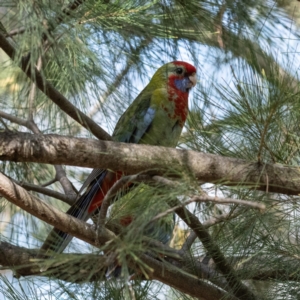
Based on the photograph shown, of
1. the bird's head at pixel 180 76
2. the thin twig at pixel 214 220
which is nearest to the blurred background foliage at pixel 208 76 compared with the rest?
the thin twig at pixel 214 220

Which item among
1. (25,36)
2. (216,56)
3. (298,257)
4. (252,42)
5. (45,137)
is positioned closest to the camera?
(25,36)

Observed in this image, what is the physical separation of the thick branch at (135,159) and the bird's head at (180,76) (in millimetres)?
1208

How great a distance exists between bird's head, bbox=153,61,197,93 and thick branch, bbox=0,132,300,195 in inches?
47.5

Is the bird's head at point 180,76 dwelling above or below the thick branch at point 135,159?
above

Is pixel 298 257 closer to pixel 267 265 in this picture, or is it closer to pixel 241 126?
pixel 267 265

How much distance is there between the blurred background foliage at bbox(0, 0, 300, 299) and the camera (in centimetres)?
171

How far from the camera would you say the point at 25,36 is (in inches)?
59.2

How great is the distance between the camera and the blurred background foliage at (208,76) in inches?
67.3

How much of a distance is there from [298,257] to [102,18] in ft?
3.07

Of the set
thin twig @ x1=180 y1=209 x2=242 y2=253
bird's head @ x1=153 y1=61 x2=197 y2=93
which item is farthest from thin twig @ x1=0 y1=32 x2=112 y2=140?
bird's head @ x1=153 y1=61 x2=197 y2=93

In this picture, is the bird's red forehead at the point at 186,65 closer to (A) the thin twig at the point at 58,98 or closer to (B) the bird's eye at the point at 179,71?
(B) the bird's eye at the point at 179,71

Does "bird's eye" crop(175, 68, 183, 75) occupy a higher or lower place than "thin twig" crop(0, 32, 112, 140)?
higher

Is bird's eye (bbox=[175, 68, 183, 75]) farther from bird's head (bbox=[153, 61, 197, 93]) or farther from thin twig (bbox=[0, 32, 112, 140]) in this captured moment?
thin twig (bbox=[0, 32, 112, 140])

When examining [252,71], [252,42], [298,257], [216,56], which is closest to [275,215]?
[298,257]
